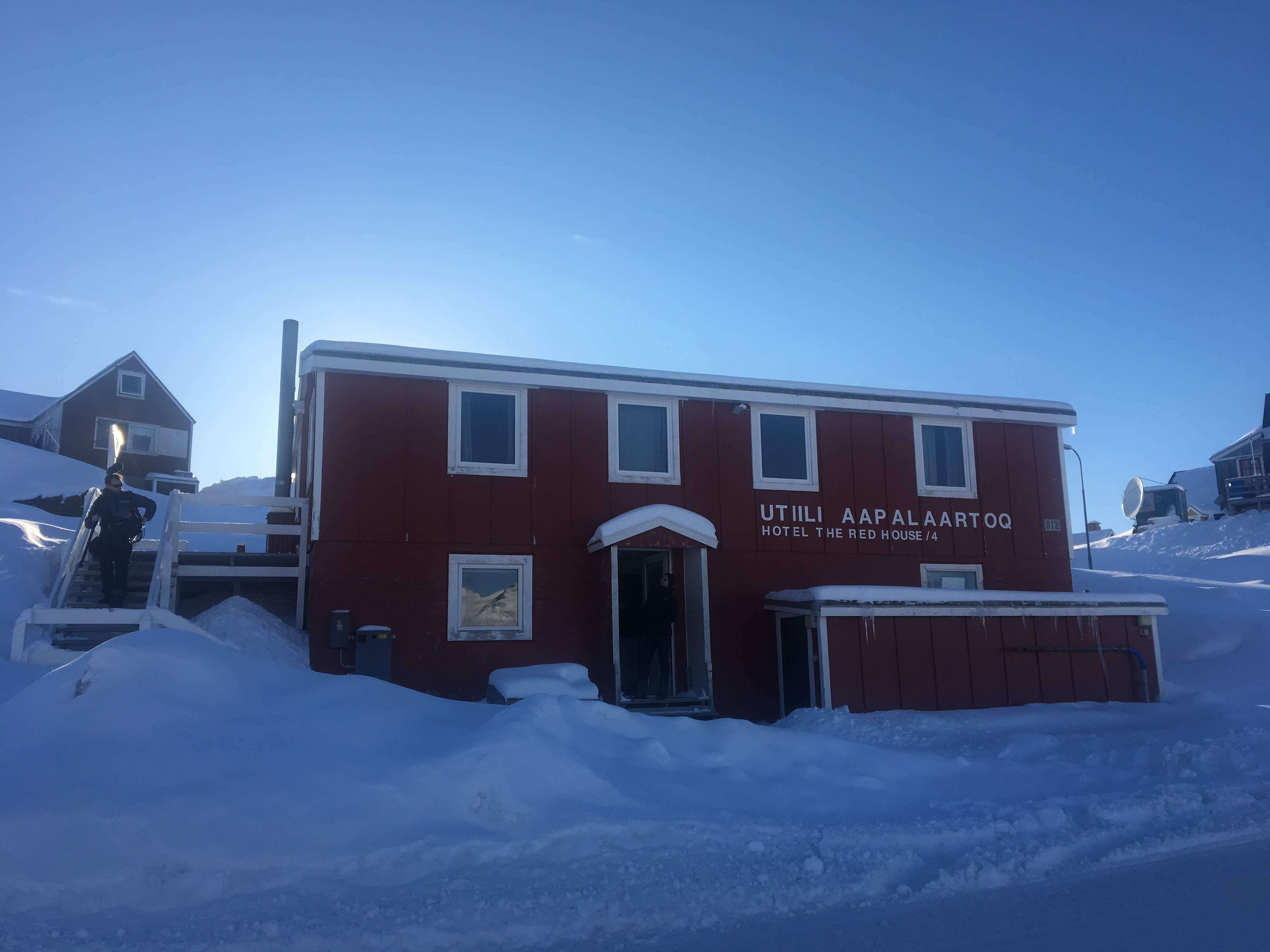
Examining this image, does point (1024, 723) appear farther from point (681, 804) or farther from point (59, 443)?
point (59, 443)

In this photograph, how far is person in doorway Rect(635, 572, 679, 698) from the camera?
11.8m

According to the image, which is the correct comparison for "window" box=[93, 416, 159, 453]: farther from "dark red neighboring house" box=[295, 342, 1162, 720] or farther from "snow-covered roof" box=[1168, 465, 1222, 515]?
"snow-covered roof" box=[1168, 465, 1222, 515]

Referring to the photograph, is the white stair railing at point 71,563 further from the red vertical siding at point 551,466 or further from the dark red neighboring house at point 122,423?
the dark red neighboring house at point 122,423

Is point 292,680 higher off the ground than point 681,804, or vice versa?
point 292,680

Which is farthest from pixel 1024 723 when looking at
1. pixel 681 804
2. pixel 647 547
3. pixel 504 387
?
pixel 504 387

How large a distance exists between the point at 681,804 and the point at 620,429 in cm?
742

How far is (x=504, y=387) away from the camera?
12641 mm

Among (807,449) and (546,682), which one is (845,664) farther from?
(546,682)

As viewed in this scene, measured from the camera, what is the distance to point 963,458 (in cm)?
1500

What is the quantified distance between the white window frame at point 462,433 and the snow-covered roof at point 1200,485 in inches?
2111

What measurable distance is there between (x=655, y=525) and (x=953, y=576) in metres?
5.90

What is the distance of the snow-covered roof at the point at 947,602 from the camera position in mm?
11688

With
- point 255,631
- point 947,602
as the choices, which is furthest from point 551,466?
point 947,602

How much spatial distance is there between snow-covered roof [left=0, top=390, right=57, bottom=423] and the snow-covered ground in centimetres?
3421
